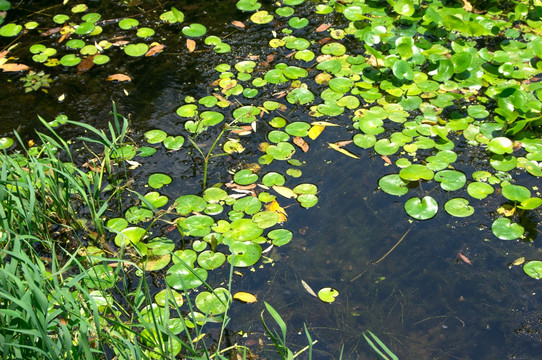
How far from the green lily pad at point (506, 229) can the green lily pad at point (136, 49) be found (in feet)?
8.08

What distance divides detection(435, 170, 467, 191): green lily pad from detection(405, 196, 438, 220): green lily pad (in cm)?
14

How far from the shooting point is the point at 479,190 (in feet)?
8.48

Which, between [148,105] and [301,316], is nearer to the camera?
[301,316]

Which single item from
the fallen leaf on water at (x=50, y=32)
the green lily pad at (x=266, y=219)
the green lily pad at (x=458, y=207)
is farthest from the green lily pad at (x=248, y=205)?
the fallen leaf on water at (x=50, y=32)

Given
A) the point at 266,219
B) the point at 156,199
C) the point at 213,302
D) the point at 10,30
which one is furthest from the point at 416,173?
the point at 10,30

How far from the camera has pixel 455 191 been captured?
2629mm

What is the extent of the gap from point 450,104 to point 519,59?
2.22 feet

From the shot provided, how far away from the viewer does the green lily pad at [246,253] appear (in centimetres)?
233

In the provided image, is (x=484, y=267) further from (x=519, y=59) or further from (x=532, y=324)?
(x=519, y=59)

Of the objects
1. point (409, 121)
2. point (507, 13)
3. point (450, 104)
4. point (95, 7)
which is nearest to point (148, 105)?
point (95, 7)

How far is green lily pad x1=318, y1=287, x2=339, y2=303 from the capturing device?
222cm

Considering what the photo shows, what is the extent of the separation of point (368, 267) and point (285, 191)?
58 centimetres

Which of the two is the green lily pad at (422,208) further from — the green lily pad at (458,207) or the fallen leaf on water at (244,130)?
the fallen leaf on water at (244,130)

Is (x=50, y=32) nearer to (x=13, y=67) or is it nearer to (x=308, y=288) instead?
(x=13, y=67)
